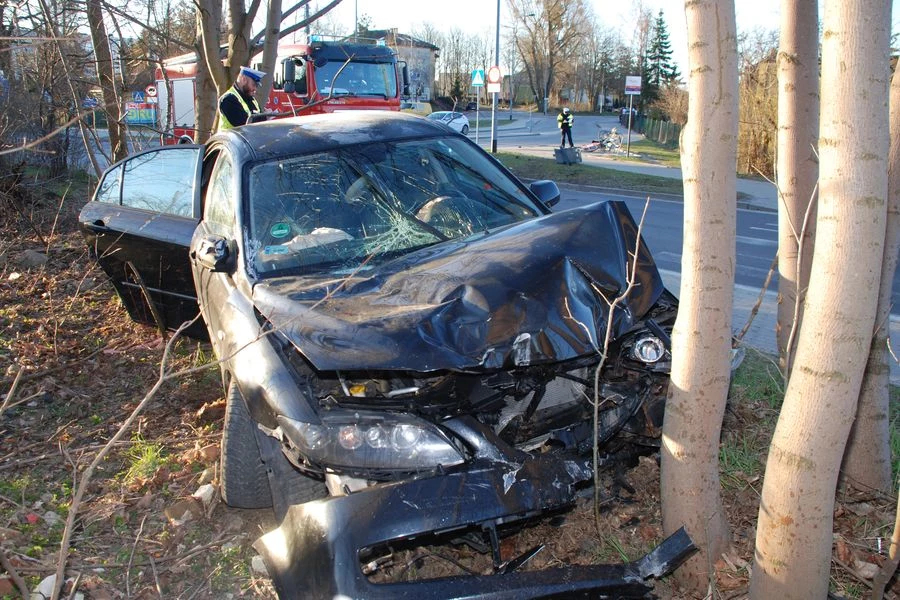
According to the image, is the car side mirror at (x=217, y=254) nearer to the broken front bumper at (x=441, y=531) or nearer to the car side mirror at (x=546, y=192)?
the broken front bumper at (x=441, y=531)

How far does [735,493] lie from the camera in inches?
136

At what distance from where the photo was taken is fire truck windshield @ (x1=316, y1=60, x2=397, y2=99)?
1658 centimetres

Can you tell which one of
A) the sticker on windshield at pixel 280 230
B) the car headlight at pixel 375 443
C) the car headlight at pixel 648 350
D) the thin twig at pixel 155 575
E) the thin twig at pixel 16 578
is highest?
the sticker on windshield at pixel 280 230

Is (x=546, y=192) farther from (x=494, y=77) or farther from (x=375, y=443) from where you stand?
(x=494, y=77)

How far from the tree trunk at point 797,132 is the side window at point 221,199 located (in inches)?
108

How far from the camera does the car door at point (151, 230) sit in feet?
16.3

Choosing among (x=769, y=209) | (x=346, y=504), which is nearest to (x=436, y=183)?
(x=346, y=504)

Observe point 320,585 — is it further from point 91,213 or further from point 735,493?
point 91,213

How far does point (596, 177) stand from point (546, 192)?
14.2 m

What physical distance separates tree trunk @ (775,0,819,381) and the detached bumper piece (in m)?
1.49

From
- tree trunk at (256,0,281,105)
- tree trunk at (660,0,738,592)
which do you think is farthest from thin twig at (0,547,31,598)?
tree trunk at (256,0,281,105)

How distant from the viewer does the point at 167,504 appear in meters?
3.75

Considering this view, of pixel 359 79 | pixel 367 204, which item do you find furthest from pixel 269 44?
pixel 359 79

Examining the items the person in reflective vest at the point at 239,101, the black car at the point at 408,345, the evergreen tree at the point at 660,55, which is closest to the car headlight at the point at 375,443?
the black car at the point at 408,345
